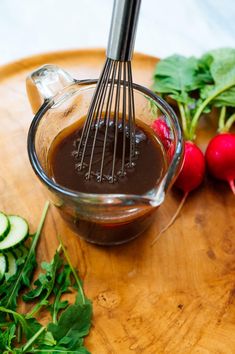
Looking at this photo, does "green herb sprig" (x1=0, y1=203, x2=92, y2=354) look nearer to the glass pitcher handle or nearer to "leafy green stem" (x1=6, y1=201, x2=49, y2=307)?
"leafy green stem" (x1=6, y1=201, x2=49, y2=307)

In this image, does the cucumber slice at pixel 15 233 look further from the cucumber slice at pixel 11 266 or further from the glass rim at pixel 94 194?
the glass rim at pixel 94 194

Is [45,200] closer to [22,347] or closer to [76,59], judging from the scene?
[22,347]

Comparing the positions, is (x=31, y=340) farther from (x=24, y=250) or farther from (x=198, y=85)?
(x=198, y=85)

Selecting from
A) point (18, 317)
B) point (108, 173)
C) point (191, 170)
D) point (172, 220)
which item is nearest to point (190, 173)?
point (191, 170)

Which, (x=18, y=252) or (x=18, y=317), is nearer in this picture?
(x=18, y=317)

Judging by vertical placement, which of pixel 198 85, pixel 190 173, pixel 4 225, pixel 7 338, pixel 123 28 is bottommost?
pixel 7 338

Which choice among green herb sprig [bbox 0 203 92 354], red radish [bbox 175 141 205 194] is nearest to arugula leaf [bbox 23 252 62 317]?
green herb sprig [bbox 0 203 92 354]

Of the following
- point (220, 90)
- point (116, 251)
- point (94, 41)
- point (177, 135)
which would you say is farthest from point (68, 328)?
point (94, 41)
